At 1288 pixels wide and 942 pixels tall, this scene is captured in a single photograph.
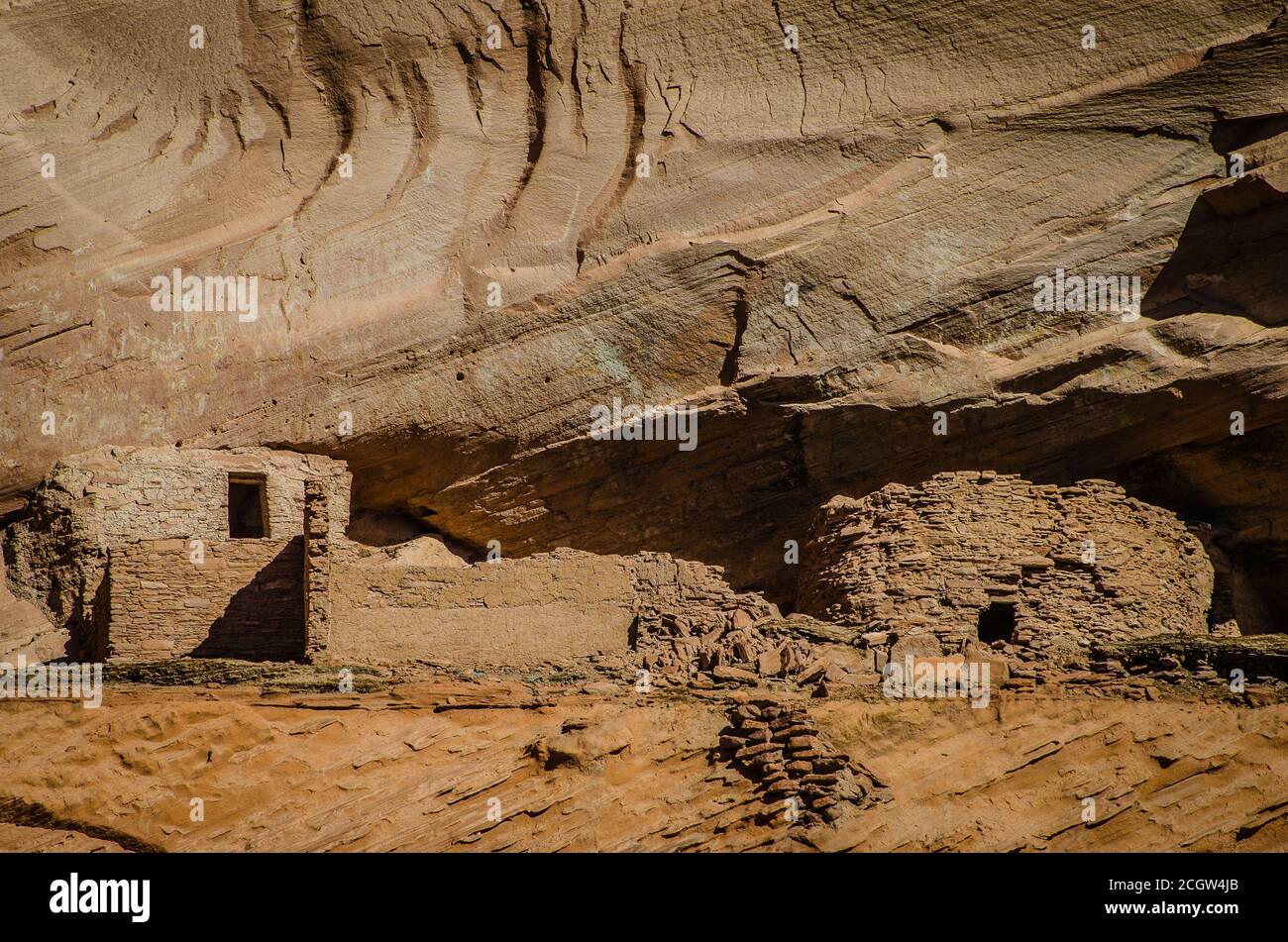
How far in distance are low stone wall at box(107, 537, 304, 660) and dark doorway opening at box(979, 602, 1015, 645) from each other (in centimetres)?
678

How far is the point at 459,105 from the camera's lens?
22.6 m

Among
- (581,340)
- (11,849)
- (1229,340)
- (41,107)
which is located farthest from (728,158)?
(11,849)

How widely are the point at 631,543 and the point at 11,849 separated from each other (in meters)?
9.75

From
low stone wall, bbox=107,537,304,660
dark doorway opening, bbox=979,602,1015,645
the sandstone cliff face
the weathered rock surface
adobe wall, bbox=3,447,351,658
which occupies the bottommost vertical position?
the weathered rock surface

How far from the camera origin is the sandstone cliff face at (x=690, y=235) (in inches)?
857

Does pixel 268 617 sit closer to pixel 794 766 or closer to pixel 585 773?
pixel 585 773

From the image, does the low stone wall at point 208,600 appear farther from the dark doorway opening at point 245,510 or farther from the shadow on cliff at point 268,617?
the dark doorway opening at point 245,510

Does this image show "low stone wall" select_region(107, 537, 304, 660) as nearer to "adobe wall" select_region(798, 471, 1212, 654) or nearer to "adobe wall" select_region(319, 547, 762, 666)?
"adobe wall" select_region(319, 547, 762, 666)

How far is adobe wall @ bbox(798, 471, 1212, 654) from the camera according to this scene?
19.2m

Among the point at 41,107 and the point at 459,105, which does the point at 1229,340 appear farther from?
the point at 41,107

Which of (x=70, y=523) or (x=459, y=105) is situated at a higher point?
(x=459, y=105)

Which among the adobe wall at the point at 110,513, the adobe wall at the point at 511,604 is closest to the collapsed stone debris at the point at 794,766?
the adobe wall at the point at 511,604

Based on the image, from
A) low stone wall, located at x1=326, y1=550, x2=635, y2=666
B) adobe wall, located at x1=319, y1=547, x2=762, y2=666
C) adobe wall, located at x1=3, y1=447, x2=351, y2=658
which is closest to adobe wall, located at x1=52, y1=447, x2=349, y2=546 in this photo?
adobe wall, located at x1=3, y1=447, x2=351, y2=658

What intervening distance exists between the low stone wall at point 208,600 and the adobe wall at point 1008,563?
543cm
